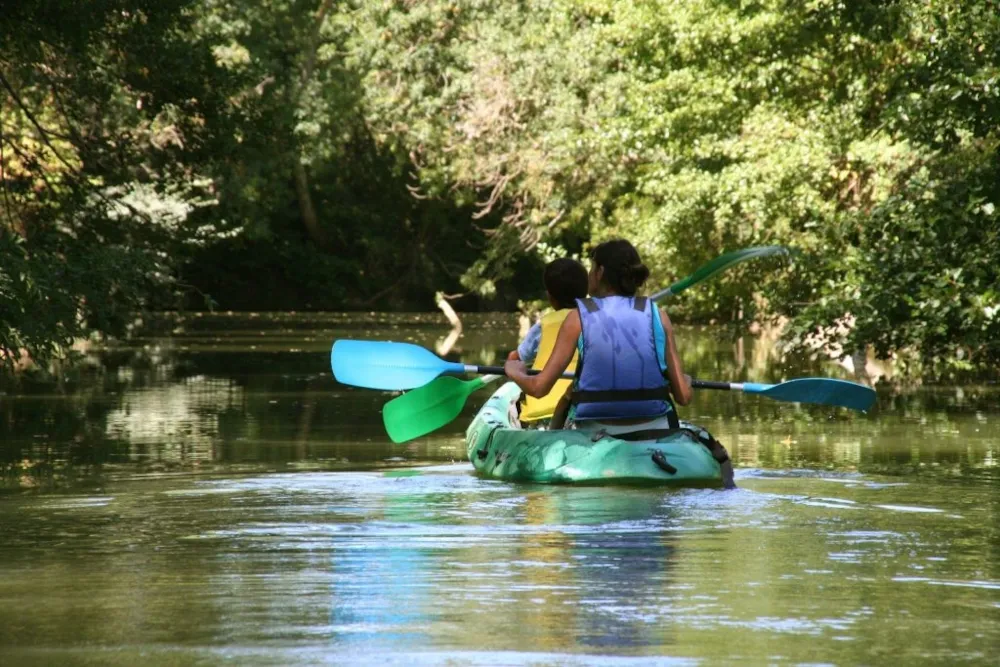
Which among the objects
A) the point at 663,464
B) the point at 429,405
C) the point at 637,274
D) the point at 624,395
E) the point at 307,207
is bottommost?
the point at 663,464

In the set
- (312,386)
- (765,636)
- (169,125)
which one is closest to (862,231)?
(312,386)

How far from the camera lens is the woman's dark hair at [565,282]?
11.8 metres

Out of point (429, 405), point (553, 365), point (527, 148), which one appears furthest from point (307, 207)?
point (553, 365)

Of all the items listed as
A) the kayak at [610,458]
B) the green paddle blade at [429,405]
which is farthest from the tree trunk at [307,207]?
the kayak at [610,458]

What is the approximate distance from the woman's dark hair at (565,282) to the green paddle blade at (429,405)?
5.71 feet

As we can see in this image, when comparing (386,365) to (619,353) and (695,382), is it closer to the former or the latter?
(695,382)

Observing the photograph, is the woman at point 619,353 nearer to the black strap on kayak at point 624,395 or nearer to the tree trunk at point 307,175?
the black strap on kayak at point 624,395

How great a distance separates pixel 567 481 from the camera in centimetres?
1114

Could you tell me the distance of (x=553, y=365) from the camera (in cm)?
1116

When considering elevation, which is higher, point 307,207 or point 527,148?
point 307,207

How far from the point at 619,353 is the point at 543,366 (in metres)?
1.00

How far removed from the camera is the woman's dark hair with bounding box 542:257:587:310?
1181 centimetres

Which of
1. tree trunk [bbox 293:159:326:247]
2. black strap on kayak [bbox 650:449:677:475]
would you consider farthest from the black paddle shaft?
tree trunk [bbox 293:159:326:247]

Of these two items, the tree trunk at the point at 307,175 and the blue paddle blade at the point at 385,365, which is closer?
the blue paddle blade at the point at 385,365
